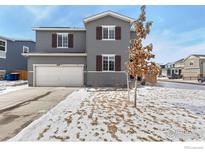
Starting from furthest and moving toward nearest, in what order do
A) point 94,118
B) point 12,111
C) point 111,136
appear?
point 12,111 < point 94,118 < point 111,136

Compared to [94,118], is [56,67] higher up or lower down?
higher up

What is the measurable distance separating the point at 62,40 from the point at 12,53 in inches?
455

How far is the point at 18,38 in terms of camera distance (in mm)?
26922

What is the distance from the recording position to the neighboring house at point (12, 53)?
987 inches

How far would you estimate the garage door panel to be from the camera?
17359mm

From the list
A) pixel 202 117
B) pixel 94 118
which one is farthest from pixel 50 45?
pixel 202 117

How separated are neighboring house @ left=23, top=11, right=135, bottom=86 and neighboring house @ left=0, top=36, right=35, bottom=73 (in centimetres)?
1009

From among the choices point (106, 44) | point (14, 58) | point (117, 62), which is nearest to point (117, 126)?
point (117, 62)

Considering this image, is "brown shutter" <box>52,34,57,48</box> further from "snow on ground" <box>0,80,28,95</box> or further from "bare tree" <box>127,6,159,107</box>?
"bare tree" <box>127,6,159,107</box>

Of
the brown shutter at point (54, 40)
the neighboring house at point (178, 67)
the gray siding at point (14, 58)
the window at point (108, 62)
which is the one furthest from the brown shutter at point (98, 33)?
the neighboring house at point (178, 67)
